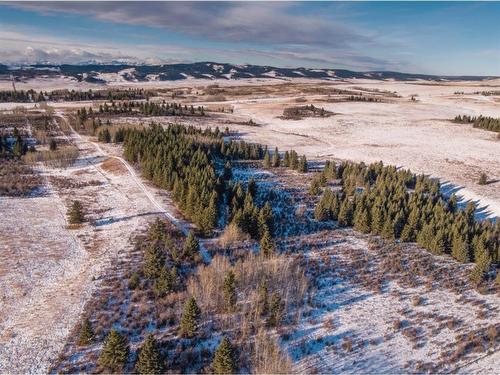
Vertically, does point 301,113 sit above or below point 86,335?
above

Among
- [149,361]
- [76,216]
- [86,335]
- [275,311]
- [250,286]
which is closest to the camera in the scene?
[149,361]

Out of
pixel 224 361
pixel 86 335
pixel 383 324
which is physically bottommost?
pixel 383 324

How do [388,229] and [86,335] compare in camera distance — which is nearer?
[86,335]

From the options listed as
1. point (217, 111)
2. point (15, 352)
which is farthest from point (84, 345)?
point (217, 111)

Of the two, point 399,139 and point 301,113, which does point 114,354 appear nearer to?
point 399,139

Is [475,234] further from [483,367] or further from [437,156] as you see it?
[437,156]

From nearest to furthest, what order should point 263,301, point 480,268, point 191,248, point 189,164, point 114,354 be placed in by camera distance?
point 114,354 → point 263,301 → point 480,268 → point 191,248 → point 189,164

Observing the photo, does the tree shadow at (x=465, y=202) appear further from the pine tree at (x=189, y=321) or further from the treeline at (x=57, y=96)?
the treeline at (x=57, y=96)

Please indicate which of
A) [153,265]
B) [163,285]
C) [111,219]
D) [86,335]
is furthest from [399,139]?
[86,335]
